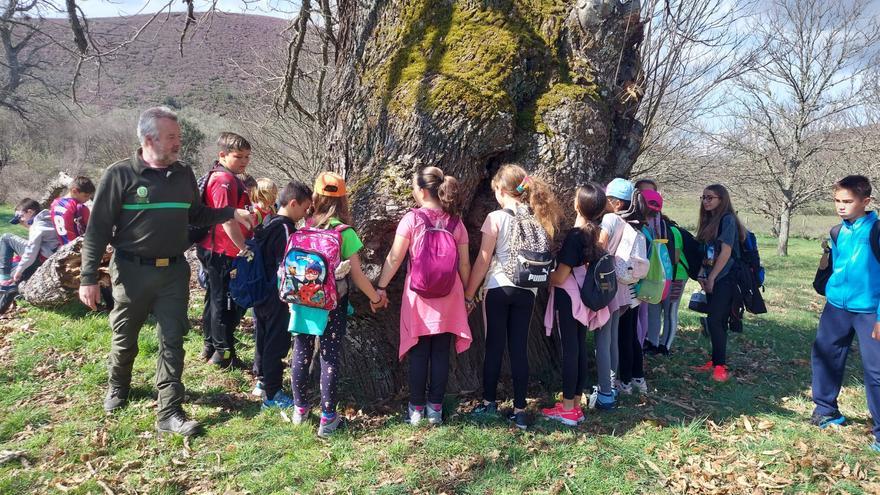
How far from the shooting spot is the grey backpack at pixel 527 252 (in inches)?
141

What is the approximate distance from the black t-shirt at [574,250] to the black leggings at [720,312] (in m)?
2.09

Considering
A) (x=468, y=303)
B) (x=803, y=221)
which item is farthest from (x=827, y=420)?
(x=803, y=221)

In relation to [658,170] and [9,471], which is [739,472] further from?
[658,170]

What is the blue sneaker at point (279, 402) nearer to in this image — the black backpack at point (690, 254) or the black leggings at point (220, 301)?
the black leggings at point (220, 301)

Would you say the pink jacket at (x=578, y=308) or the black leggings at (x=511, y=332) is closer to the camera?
the black leggings at (x=511, y=332)

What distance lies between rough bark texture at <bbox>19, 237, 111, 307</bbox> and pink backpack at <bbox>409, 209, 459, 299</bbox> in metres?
4.58

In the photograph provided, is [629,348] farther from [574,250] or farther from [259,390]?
[259,390]

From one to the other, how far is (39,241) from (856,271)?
29.1 feet

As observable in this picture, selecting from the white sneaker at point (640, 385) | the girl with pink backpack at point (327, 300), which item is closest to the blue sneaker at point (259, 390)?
the girl with pink backpack at point (327, 300)

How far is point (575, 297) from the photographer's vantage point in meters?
3.93

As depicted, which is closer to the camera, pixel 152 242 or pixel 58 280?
pixel 152 242

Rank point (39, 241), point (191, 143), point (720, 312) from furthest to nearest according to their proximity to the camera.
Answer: point (191, 143) → point (39, 241) → point (720, 312)

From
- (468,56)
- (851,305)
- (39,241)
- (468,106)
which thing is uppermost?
(468,56)

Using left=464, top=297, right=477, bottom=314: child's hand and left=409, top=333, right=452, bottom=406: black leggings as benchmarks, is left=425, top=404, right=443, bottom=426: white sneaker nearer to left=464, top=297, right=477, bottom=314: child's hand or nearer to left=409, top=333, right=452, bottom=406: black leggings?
left=409, top=333, right=452, bottom=406: black leggings
